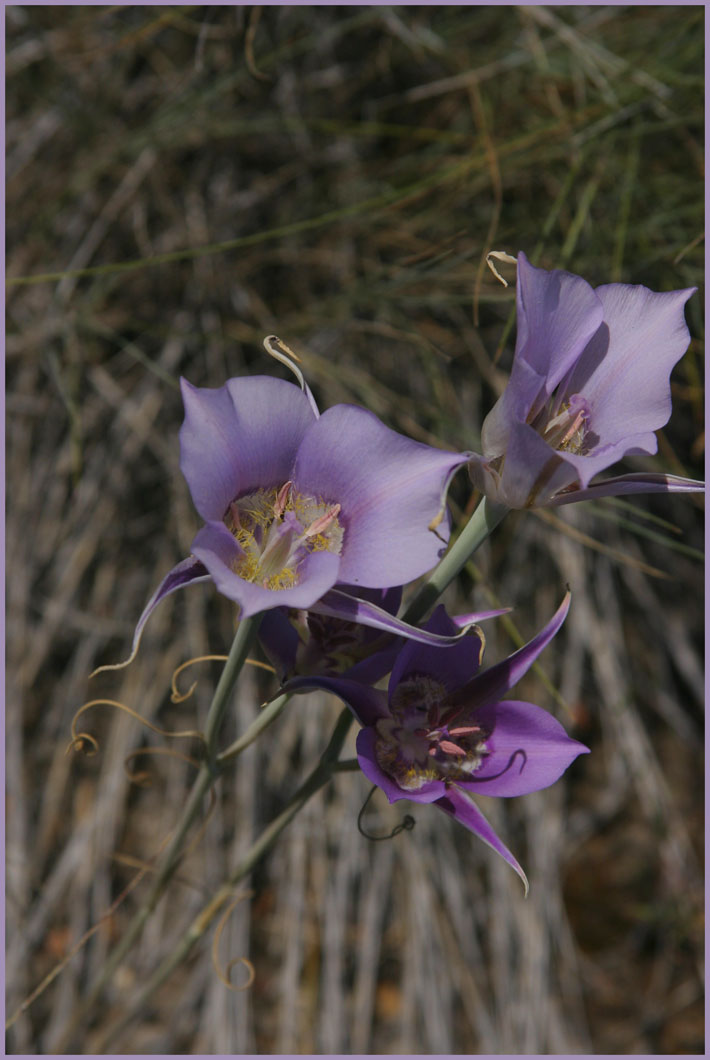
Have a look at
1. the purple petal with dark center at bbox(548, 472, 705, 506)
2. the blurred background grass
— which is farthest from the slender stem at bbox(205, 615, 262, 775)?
the blurred background grass

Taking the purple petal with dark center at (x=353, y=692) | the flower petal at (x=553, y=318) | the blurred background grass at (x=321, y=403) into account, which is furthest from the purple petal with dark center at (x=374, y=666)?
the blurred background grass at (x=321, y=403)

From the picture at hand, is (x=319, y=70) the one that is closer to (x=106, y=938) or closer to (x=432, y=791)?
(x=432, y=791)

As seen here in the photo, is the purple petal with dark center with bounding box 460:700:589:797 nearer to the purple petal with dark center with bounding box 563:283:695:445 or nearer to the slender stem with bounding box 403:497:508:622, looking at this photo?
the slender stem with bounding box 403:497:508:622

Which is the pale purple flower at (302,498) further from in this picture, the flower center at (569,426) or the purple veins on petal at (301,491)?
the flower center at (569,426)

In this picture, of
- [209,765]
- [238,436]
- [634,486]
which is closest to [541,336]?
[634,486]

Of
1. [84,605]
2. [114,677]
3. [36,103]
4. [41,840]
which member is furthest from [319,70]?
[41,840]
